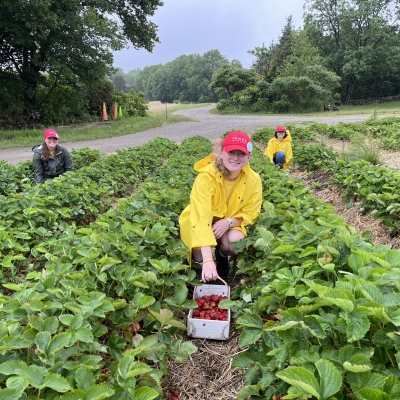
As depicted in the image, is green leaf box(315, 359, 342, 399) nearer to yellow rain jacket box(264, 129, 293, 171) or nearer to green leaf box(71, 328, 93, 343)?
green leaf box(71, 328, 93, 343)

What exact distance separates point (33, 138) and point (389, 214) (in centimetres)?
1589

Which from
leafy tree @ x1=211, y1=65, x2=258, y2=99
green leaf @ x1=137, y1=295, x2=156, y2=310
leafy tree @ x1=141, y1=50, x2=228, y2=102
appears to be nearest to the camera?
green leaf @ x1=137, y1=295, x2=156, y2=310

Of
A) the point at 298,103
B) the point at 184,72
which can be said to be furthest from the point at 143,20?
the point at 184,72

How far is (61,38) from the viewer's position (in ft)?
58.7

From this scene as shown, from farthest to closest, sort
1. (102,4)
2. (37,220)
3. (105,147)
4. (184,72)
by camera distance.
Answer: (184,72), (102,4), (105,147), (37,220)

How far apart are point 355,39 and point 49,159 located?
47605 mm

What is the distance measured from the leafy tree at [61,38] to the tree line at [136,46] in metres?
0.05

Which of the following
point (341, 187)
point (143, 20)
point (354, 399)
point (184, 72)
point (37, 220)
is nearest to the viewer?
point (354, 399)

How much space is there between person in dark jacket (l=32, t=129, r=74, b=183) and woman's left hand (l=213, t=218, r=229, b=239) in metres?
3.84

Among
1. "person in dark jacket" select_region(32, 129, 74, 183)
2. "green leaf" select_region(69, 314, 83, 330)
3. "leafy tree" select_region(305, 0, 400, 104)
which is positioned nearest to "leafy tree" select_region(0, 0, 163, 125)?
"person in dark jacket" select_region(32, 129, 74, 183)

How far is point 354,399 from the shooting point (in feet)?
3.95

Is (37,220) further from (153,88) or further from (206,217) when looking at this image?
(153,88)

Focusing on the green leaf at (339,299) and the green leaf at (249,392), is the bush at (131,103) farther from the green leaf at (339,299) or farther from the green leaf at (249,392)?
the green leaf at (339,299)

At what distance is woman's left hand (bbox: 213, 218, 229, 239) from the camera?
9.50ft
